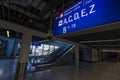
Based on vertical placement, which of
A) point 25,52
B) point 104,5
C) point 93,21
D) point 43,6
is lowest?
point 25,52

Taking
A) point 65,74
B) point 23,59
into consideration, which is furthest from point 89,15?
point 65,74

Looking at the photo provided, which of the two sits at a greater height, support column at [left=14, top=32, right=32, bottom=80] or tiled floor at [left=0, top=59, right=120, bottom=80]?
support column at [left=14, top=32, right=32, bottom=80]

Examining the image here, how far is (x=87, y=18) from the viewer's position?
153cm

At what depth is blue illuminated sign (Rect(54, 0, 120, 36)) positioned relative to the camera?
1.23 metres

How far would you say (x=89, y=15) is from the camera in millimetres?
1516

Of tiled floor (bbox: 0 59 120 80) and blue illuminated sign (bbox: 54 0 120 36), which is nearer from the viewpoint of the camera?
blue illuminated sign (bbox: 54 0 120 36)

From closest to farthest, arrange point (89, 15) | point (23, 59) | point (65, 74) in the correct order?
point (89, 15)
point (23, 59)
point (65, 74)

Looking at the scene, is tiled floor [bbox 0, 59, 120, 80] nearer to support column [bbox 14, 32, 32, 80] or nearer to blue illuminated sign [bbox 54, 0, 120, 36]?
support column [bbox 14, 32, 32, 80]

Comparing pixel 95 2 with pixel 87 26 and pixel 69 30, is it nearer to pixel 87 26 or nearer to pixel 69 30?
pixel 87 26

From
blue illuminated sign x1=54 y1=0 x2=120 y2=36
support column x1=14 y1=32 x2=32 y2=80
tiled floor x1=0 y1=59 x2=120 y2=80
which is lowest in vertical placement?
tiled floor x1=0 y1=59 x2=120 y2=80

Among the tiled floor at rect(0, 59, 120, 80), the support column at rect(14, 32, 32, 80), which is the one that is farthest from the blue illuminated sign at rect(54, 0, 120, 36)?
the tiled floor at rect(0, 59, 120, 80)

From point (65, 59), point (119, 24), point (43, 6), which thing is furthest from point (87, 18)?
point (65, 59)

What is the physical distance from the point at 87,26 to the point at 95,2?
1.45 ft

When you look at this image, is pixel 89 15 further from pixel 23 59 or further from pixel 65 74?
pixel 65 74
